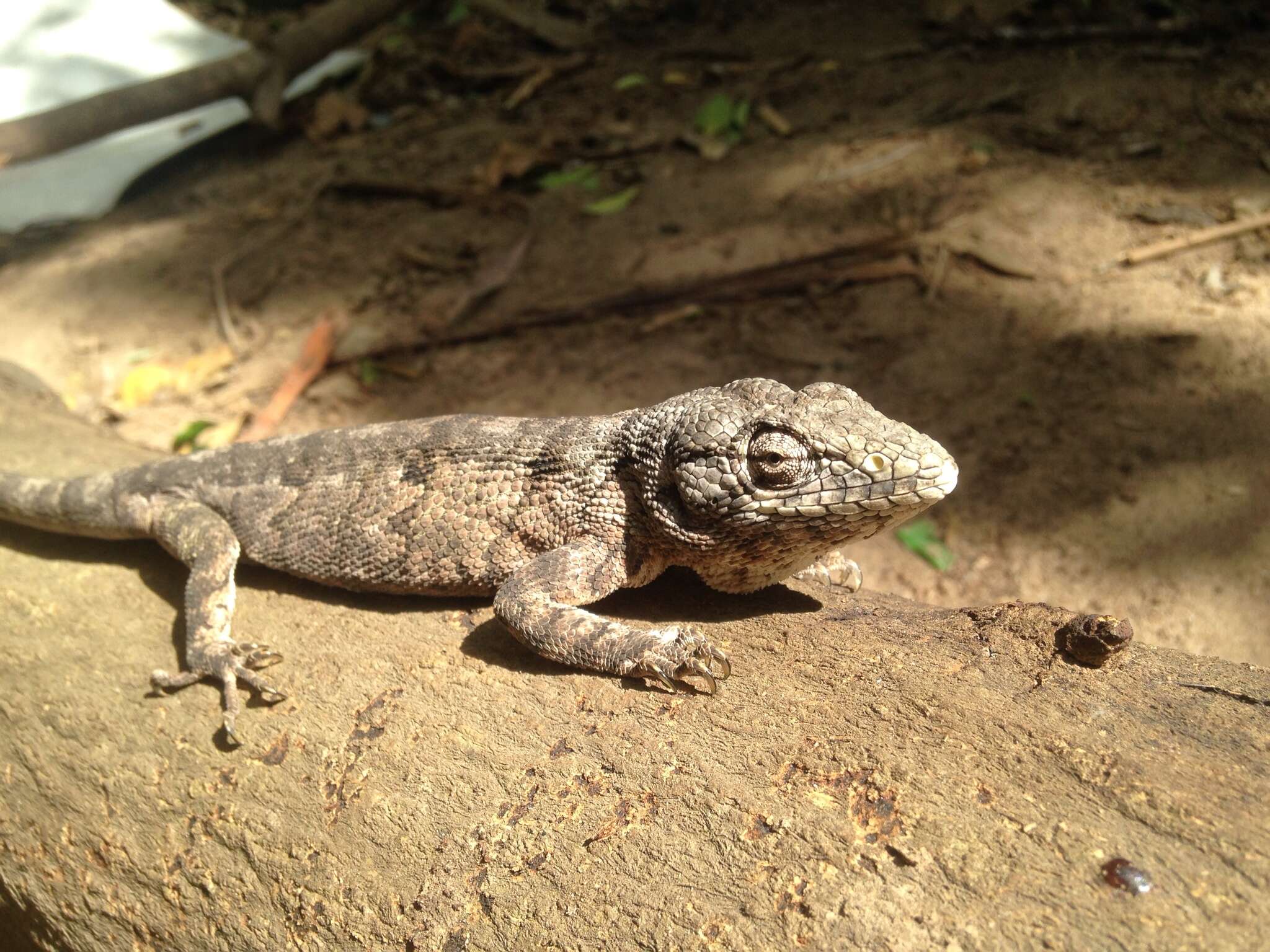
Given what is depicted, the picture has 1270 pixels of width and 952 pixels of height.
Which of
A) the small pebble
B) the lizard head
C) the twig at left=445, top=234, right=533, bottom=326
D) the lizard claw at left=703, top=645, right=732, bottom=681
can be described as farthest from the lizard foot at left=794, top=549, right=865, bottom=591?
the twig at left=445, top=234, right=533, bottom=326

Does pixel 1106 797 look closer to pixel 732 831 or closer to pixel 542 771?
pixel 732 831

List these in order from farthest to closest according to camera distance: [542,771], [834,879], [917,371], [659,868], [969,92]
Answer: [969,92], [917,371], [542,771], [659,868], [834,879]

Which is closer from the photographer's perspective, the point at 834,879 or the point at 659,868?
the point at 834,879

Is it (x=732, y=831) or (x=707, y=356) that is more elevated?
(x=732, y=831)

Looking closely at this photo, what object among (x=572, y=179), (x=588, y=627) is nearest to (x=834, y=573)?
(x=588, y=627)

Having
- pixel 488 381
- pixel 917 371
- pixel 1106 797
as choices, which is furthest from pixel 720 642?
pixel 488 381

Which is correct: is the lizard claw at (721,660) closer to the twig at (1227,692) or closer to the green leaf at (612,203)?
the twig at (1227,692)

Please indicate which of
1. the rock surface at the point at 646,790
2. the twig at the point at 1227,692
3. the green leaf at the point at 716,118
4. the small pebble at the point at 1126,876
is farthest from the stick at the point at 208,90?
the small pebble at the point at 1126,876

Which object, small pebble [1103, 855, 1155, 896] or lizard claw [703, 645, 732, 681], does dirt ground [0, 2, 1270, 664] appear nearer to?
lizard claw [703, 645, 732, 681]
